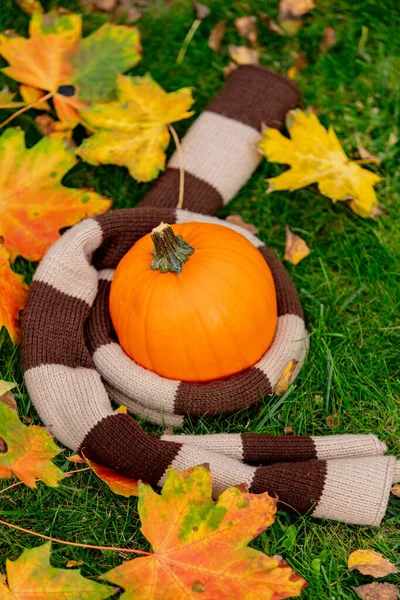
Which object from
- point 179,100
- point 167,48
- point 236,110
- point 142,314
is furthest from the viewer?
point 167,48

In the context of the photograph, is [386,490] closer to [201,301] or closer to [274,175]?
[201,301]

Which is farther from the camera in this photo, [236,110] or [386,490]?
[236,110]

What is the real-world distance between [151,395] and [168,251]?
39 centimetres

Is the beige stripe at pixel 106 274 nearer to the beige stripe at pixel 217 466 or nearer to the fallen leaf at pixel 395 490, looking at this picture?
the beige stripe at pixel 217 466

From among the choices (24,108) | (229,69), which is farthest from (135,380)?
(229,69)

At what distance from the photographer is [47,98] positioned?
2.39m

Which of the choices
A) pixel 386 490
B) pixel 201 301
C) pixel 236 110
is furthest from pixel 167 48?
pixel 386 490

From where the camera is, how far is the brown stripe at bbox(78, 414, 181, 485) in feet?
5.85

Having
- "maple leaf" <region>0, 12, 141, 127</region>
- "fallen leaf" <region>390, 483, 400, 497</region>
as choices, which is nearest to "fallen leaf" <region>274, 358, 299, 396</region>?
"fallen leaf" <region>390, 483, 400, 497</region>

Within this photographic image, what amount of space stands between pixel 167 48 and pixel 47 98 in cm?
59

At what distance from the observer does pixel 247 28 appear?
Answer: 9.13 ft

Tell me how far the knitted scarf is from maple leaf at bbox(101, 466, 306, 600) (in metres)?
0.19

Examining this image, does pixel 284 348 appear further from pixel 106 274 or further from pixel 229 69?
pixel 229 69

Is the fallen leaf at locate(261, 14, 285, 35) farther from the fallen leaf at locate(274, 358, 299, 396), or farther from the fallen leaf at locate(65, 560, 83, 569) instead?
the fallen leaf at locate(65, 560, 83, 569)
